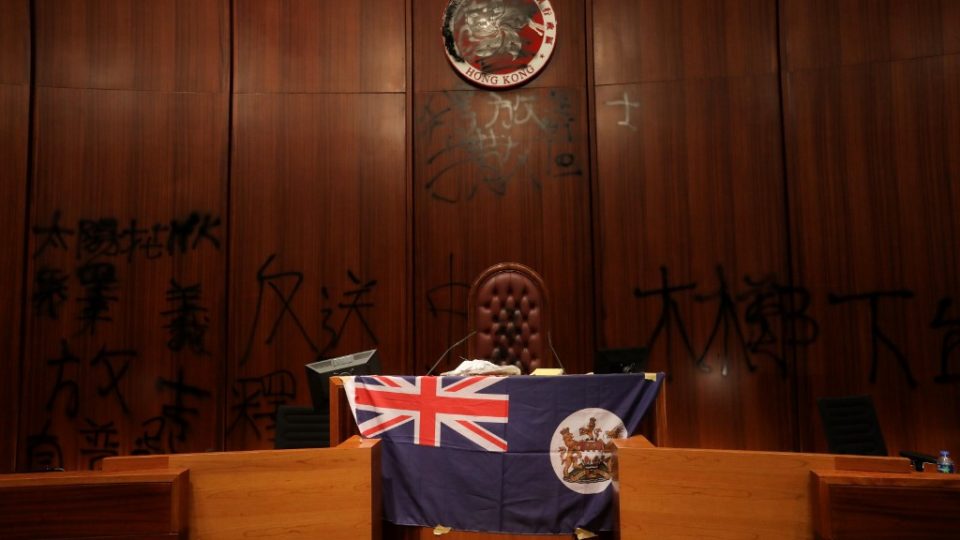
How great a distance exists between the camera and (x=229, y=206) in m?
4.30

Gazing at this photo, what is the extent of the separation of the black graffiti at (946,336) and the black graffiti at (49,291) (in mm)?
6355

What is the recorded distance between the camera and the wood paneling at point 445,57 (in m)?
4.37

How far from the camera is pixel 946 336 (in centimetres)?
378

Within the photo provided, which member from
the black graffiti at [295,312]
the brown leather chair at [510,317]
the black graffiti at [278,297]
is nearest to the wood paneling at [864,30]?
the brown leather chair at [510,317]

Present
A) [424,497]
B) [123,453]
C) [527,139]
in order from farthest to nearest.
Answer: [527,139], [123,453], [424,497]

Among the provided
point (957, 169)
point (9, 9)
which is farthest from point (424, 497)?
point (9, 9)

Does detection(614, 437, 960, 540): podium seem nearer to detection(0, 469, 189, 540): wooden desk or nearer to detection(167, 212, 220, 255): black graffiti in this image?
detection(0, 469, 189, 540): wooden desk

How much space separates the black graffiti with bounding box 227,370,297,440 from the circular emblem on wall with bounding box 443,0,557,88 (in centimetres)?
280

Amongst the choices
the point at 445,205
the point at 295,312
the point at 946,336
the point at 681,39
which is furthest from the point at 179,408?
the point at 946,336

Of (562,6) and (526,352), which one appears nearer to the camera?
(526,352)

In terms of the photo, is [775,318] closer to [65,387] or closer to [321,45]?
[321,45]

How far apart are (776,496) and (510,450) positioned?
980 mm

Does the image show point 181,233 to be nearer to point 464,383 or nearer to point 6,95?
point 6,95

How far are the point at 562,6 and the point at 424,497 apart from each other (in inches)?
151
